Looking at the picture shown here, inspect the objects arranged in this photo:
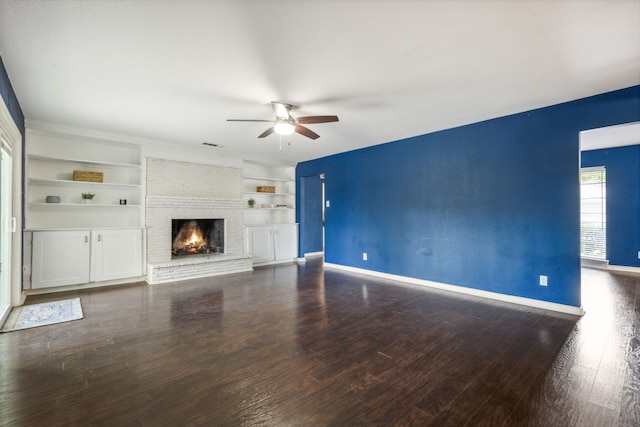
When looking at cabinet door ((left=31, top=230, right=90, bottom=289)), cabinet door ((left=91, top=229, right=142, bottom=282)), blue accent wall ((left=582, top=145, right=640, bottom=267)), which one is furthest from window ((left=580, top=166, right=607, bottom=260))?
cabinet door ((left=31, top=230, right=90, bottom=289))

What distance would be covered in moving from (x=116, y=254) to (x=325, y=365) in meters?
4.52

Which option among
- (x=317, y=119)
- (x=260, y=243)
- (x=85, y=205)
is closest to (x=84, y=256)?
(x=85, y=205)

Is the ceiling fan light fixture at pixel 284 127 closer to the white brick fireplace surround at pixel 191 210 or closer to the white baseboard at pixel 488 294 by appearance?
the white brick fireplace surround at pixel 191 210

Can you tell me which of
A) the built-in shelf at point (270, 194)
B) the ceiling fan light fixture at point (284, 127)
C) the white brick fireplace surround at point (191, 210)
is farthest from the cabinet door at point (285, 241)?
the ceiling fan light fixture at point (284, 127)

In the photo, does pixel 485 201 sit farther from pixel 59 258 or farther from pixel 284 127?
pixel 59 258

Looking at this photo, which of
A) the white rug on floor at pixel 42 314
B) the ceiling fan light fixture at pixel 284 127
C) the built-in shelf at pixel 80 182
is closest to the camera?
the white rug on floor at pixel 42 314

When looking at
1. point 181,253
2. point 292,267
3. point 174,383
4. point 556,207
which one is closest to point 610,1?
point 556,207

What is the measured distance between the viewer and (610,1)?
1.89m

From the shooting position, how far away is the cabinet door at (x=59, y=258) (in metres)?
4.30

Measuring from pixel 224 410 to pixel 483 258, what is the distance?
157 inches

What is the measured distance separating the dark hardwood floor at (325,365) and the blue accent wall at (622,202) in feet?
8.93

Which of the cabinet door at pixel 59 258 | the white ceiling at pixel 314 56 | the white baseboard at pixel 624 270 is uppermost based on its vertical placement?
the white ceiling at pixel 314 56

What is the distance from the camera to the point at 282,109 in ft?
11.3

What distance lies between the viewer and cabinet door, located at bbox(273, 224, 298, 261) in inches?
281
